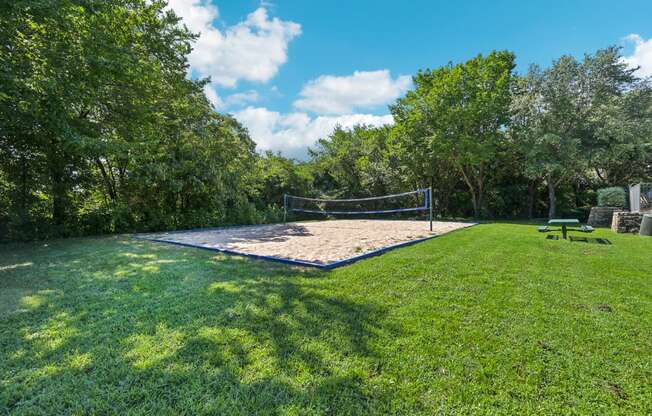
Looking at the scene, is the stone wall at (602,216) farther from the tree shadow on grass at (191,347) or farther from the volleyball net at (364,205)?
the tree shadow on grass at (191,347)

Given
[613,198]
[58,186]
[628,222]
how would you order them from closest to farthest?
1. [628,222]
2. [58,186]
3. [613,198]

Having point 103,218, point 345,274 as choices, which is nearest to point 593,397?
point 345,274

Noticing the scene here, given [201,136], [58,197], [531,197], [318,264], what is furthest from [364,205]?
[58,197]

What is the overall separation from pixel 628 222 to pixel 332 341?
980 cm

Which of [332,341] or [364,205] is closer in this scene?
[332,341]

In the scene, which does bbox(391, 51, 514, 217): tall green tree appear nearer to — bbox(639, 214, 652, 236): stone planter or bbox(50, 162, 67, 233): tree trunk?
bbox(639, 214, 652, 236): stone planter

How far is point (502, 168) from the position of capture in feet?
46.6

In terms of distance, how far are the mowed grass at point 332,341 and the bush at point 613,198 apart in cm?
727

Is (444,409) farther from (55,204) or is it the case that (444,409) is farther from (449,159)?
(449,159)

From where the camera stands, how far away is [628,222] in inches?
292

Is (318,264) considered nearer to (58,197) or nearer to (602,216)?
(58,197)

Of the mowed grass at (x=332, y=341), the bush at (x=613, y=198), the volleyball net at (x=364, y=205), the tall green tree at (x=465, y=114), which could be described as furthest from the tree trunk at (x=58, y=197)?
the bush at (x=613, y=198)

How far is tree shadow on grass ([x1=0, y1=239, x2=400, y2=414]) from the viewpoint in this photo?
1477 mm

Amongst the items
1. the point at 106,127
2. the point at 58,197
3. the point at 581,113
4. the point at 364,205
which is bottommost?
the point at 364,205
